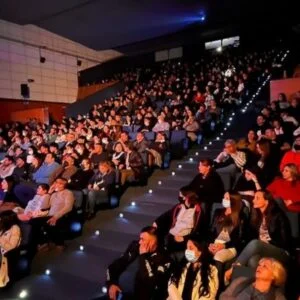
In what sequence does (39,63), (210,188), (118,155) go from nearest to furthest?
(210,188), (118,155), (39,63)

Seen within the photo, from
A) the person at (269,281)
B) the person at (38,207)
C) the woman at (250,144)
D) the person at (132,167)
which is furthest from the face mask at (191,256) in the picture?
the person at (132,167)

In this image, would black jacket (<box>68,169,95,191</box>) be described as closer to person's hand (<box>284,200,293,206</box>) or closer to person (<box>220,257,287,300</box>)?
person's hand (<box>284,200,293,206</box>)

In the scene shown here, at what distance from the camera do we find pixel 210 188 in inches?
154

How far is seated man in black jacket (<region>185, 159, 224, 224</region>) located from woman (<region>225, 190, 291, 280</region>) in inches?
29.9

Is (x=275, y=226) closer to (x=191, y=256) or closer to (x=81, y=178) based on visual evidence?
(x=191, y=256)

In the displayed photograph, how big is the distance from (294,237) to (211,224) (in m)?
0.76

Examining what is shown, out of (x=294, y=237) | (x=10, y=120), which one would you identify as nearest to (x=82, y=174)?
(x=294, y=237)

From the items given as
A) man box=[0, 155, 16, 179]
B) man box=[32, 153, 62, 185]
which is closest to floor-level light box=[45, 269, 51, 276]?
man box=[32, 153, 62, 185]

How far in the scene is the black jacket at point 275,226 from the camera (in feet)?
9.24

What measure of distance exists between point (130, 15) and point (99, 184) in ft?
25.1

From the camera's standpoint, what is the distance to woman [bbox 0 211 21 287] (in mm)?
3422

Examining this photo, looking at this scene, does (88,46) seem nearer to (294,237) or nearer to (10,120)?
(10,120)

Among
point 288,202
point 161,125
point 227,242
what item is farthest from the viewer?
point 161,125

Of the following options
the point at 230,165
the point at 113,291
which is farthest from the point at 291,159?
the point at 113,291
